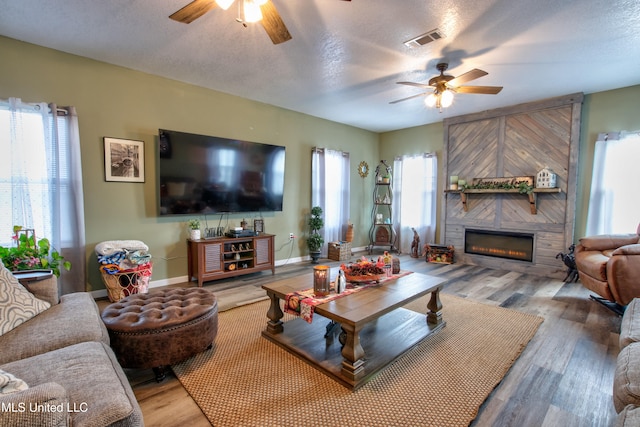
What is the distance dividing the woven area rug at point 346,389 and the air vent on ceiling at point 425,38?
108 inches

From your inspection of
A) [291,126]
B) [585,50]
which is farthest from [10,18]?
[585,50]

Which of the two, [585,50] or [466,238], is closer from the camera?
[585,50]

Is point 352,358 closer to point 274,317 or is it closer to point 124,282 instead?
point 274,317

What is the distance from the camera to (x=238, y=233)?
4.30 m

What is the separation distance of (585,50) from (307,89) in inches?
123

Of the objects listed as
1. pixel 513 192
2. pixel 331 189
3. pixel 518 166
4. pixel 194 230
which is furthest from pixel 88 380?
pixel 518 166

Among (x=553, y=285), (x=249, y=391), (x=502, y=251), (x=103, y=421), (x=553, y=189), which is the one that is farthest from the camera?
(x=502, y=251)

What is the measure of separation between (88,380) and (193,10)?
220cm

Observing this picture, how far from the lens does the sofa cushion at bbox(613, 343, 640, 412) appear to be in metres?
1.20

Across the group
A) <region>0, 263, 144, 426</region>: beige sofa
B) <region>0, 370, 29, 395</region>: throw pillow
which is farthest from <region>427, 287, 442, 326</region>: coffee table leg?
<region>0, 370, 29, 395</region>: throw pillow

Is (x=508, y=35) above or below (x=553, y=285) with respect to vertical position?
above

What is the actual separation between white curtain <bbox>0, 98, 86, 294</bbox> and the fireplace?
5865mm

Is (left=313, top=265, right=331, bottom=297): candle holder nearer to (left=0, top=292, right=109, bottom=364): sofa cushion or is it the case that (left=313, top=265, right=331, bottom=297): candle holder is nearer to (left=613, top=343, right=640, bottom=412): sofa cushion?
(left=0, top=292, right=109, bottom=364): sofa cushion

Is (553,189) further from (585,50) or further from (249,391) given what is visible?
(249,391)
